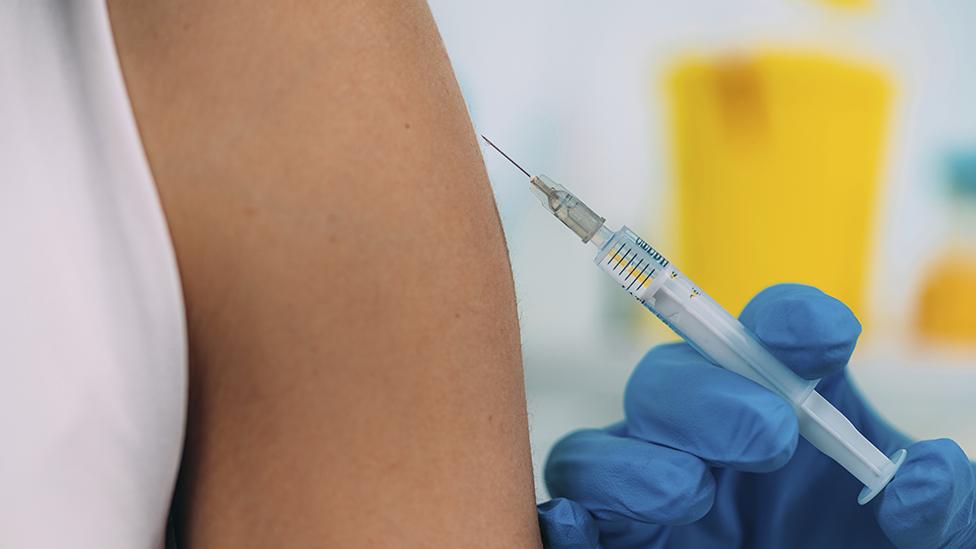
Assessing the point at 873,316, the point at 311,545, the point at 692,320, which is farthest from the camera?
the point at 873,316

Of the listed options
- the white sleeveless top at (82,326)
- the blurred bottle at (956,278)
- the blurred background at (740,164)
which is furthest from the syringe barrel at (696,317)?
the blurred bottle at (956,278)

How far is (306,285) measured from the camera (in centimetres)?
57

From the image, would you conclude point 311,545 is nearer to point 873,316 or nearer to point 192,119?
point 192,119

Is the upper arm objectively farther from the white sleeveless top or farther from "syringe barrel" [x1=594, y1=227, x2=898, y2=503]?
"syringe barrel" [x1=594, y1=227, x2=898, y2=503]

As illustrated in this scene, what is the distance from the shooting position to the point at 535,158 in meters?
1.47

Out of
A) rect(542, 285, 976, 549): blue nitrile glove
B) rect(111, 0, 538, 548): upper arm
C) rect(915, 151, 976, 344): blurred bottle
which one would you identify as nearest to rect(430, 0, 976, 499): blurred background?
rect(915, 151, 976, 344): blurred bottle

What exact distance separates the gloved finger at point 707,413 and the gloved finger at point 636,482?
2 centimetres

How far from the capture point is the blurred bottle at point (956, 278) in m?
1.45

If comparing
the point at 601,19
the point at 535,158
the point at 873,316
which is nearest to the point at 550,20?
the point at 601,19

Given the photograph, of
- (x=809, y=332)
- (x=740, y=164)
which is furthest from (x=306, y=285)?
(x=740, y=164)

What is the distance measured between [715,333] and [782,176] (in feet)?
2.40

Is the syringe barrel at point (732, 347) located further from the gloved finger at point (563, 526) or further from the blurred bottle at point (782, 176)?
the blurred bottle at point (782, 176)

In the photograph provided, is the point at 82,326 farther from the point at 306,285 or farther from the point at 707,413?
the point at 707,413

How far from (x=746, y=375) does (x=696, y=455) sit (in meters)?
0.08
